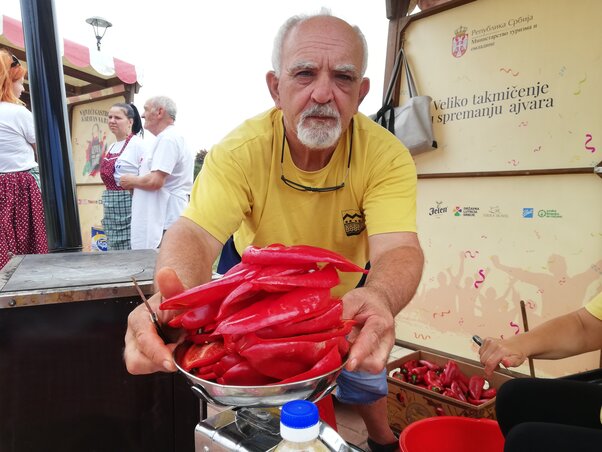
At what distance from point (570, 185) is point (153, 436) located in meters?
2.54

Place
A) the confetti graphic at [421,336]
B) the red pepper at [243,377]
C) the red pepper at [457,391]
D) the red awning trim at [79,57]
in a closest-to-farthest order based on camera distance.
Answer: the red pepper at [243,377] → the red pepper at [457,391] → the confetti graphic at [421,336] → the red awning trim at [79,57]

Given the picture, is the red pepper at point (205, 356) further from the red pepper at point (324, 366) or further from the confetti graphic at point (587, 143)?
the confetti graphic at point (587, 143)

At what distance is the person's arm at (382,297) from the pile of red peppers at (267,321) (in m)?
0.05

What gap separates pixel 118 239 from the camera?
12.5 ft

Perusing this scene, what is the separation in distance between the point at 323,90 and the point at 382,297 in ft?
2.60

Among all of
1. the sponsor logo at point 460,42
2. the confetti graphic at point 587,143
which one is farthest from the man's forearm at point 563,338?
the sponsor logo at point 460,42

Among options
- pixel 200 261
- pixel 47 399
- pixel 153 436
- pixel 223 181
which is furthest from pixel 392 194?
pixel 47 399

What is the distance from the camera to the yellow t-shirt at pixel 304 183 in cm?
163

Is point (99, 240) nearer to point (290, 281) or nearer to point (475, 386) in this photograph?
point (475, 386)

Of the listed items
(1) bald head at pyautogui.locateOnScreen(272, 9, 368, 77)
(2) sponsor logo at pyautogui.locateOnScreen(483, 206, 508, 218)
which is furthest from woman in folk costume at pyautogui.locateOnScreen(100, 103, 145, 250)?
(2) sponsor logo at pyautogui.locateOnScreen(483, 206, 508, 218)

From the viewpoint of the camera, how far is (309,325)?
742mm

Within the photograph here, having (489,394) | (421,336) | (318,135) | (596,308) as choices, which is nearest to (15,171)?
(318,135)

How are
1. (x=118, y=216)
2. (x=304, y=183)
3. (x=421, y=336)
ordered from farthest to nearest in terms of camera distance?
(x=118, y=216), (x=421, y=336), (x=304, y=183)

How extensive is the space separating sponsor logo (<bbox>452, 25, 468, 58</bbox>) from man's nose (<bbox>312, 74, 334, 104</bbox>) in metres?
1.87
